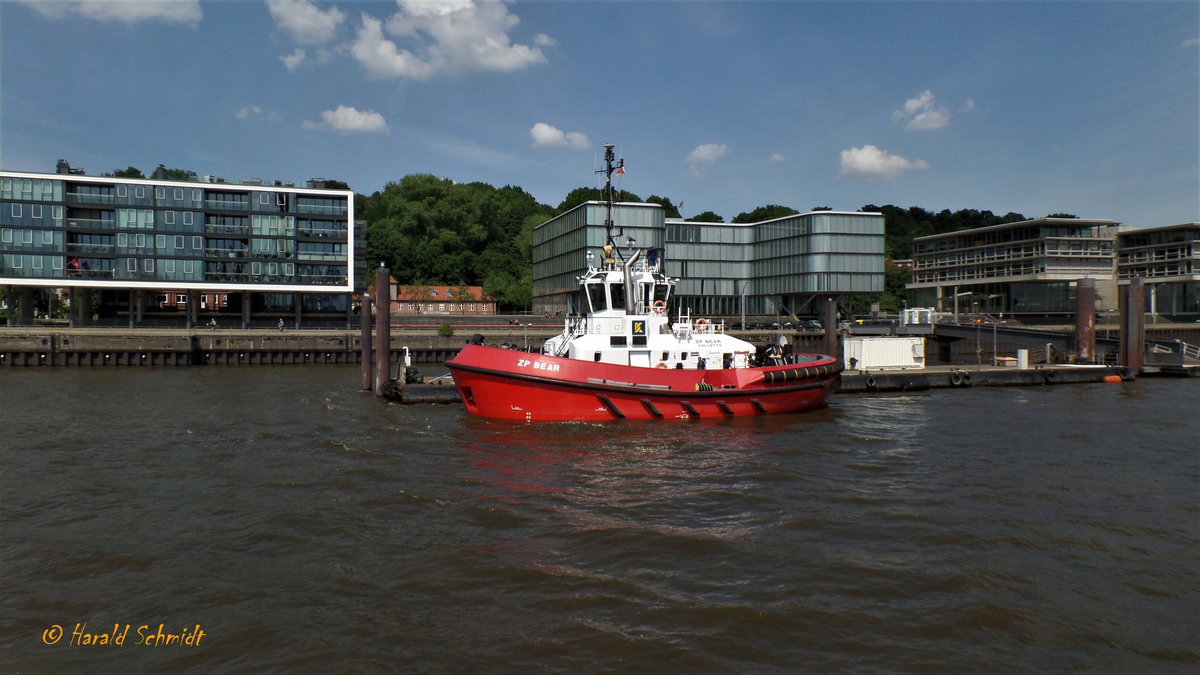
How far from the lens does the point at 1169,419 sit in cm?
2080

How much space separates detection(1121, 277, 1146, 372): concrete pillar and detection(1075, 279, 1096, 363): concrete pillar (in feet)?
4.60

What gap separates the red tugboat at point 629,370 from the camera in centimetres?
1891

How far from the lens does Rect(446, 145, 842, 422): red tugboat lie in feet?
62.0

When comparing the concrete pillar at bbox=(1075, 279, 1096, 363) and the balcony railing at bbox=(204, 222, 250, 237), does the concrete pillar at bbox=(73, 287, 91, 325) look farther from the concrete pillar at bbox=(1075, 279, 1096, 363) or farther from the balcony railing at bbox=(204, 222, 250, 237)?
the concrete pillar at bbox=(1075, 279, 1096, 363)

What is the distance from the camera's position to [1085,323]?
3481cm

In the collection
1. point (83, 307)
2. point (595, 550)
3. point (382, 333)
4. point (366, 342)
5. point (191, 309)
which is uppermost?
point (83, 307)

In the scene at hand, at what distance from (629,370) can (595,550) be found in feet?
31.9

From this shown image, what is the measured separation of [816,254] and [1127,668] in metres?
63.4

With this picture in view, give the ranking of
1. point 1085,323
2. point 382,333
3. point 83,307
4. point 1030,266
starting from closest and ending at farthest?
1. point 382,333
2. point 1085,323
3. point 83,307
4. point 1030,266

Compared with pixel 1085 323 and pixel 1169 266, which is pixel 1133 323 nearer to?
pixel 1085 323

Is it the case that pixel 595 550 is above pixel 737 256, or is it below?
below

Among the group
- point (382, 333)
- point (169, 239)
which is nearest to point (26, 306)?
point (169, 239)

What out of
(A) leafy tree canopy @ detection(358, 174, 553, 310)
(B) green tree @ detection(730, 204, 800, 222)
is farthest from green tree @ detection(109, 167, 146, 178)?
(B) green tree @ detection(730, 204, 800, 222)

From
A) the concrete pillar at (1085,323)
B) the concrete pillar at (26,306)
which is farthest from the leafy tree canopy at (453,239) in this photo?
the concrete pillar at (1085,323)
